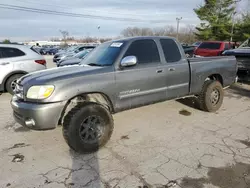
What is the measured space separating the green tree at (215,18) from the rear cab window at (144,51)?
37.7 meters

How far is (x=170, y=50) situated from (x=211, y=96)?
1.66 m

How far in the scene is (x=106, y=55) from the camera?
4.37 meters

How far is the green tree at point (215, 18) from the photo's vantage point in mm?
38619

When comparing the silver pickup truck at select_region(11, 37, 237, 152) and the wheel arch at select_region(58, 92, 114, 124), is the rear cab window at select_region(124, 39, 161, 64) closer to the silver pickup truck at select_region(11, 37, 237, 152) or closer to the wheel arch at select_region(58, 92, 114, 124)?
the silver pickup truck at select_region(11, 37, 237, 152)

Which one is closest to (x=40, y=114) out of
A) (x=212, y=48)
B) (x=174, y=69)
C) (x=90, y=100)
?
(x=90, y=100)

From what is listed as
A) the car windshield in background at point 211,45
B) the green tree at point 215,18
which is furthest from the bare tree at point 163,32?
the car windshield in background at point 211,45

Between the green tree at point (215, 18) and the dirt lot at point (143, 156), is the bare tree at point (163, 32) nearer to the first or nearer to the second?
the green tree at point (215, 18)

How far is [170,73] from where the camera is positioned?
15.5 feet

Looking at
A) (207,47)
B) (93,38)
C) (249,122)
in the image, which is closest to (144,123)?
(249,122)

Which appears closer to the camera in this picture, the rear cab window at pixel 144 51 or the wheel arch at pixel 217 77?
the rear cab window at pixel 144 51

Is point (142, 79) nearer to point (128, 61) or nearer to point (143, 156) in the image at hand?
point (128, 61)

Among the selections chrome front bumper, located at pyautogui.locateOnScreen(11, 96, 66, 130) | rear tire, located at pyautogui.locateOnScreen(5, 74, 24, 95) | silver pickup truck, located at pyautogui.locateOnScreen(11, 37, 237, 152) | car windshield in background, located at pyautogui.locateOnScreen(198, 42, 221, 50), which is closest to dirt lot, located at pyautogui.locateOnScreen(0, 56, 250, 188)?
silver pickup truck, located at pyautogui.locateOnScreen(11, 37, 237, 152)

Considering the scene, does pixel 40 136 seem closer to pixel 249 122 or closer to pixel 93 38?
pixel 249 122

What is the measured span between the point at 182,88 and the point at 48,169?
3127 millimetres
